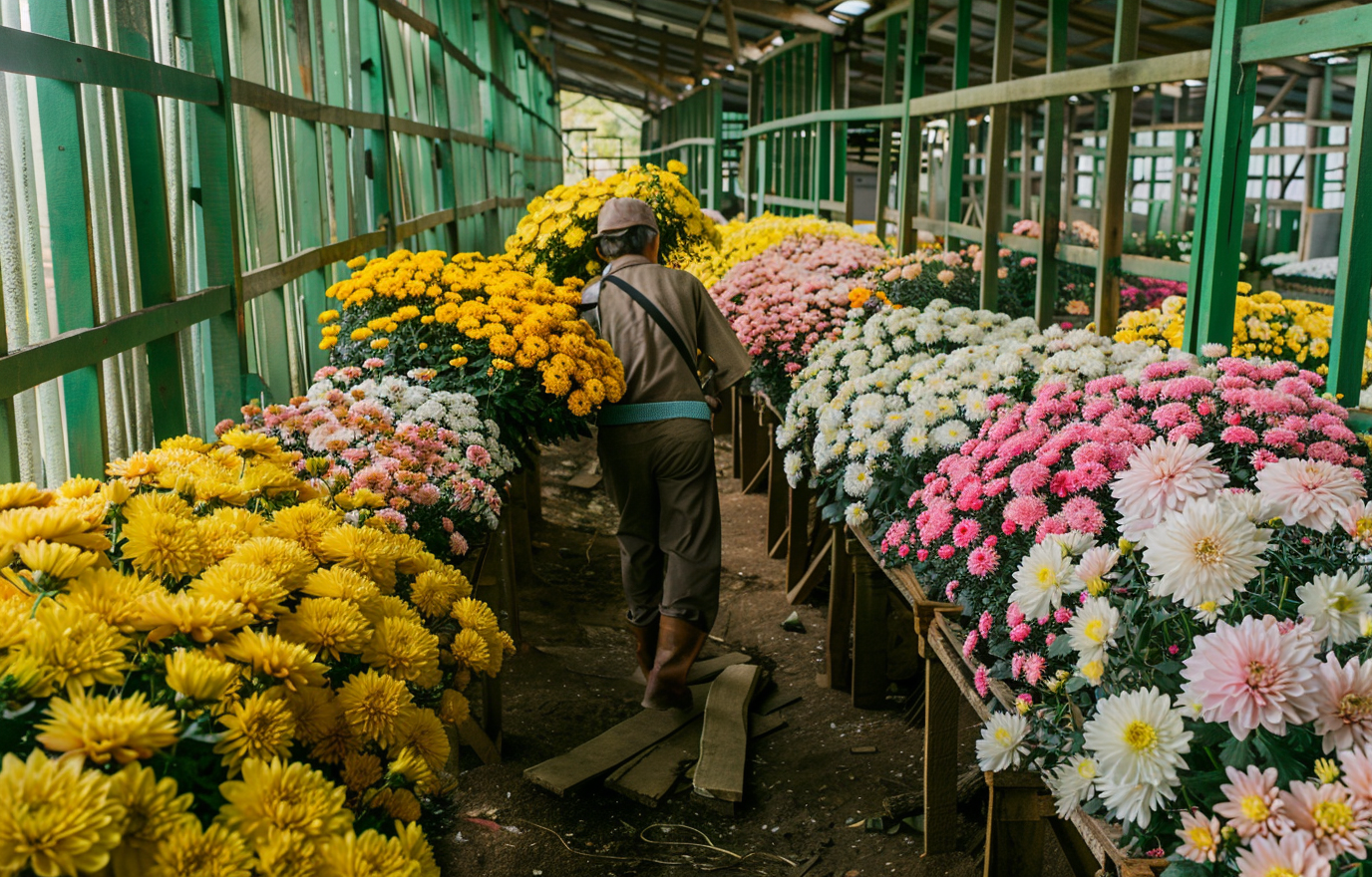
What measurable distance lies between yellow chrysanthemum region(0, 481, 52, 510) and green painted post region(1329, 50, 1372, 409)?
10.3 feet

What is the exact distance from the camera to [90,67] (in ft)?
7.80

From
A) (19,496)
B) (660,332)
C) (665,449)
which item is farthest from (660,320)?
(19,496)

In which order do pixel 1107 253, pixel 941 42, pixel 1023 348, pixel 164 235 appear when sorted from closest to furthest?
pixel 164 235 < pixel 1023 348 < pixel 1107 253 < pixel 941 42

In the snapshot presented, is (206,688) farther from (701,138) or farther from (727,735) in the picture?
(701,138)

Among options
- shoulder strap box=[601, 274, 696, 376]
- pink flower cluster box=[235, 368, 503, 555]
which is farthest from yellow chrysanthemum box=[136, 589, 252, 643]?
shoulder strap box=[601, 274, 696, 376]

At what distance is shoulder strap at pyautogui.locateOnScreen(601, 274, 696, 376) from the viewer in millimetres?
4258

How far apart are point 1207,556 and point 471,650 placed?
3.90 ft

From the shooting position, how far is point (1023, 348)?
138 inches

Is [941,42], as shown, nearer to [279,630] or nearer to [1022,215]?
[1022,215]

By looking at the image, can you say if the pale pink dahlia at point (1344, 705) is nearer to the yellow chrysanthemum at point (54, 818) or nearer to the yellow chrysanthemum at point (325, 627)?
→ the yellow chrysanthemum at point (325, 627)

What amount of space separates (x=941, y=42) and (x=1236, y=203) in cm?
1035

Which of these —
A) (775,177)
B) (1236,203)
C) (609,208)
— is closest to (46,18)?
(609,208)

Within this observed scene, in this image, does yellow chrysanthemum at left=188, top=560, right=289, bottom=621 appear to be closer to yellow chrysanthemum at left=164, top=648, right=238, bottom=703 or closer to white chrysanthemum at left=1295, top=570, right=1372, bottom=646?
yellow chrysanthemum at left=164, top=648, right=238, bottom=703

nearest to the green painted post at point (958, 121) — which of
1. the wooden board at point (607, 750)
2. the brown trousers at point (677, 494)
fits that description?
the brown trousers at point (677, 494)
